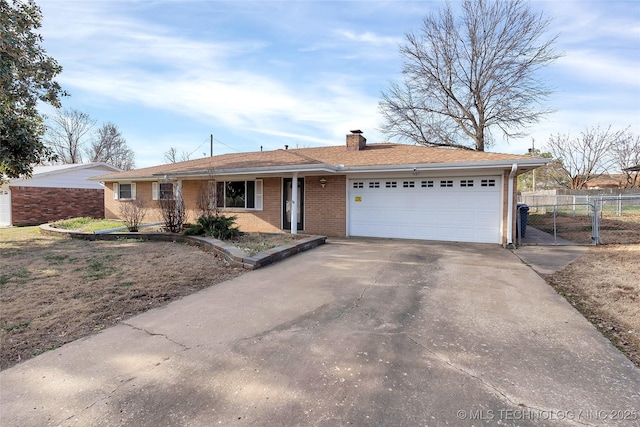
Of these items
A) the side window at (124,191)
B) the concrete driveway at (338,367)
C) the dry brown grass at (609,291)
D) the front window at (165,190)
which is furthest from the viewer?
the side window at (124,191)

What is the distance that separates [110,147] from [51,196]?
2600 centimetres

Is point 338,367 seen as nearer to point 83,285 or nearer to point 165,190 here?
point 83,285

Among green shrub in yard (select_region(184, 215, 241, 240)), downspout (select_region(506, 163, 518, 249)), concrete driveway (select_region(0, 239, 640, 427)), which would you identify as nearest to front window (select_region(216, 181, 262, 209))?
green shrub in yard (select_region(184, 215, 241, 240))

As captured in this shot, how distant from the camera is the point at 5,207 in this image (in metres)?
19.0

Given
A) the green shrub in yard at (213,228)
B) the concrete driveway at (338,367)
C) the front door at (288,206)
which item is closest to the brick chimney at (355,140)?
the front door at (288,206)

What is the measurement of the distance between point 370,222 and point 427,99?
14551 mm

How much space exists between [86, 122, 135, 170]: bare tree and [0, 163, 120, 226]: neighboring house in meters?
22.9

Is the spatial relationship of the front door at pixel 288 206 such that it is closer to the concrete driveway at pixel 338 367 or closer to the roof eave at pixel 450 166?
the roof eave at pixel 450 166

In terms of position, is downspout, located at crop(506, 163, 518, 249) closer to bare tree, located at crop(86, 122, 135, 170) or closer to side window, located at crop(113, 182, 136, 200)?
side window, located at crop(113, 182, 136, 200)

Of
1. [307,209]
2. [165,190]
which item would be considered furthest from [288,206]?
[165,190]

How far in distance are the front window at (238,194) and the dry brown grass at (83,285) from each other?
4.55 metres

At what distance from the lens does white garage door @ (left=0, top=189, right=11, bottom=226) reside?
1880 centimetres

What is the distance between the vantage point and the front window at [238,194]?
13.3 m

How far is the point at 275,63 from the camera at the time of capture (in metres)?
12.9
